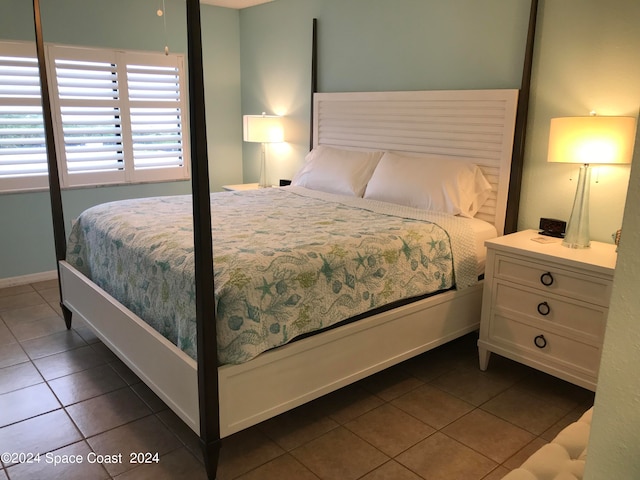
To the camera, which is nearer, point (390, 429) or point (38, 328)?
point (390, 429)

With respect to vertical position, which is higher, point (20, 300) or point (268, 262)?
point (268, 262)

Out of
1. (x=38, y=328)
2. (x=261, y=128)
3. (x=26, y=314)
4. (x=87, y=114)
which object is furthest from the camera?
(x=261, y=128)

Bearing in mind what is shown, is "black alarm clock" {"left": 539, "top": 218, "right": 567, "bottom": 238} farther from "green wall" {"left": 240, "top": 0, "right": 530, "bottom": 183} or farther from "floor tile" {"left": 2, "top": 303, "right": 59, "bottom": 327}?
"floor tile" {"left": 2, "top": 303, "right": 59, "bottom": 327}

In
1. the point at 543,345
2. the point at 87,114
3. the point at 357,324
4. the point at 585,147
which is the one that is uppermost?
the point at 87,114

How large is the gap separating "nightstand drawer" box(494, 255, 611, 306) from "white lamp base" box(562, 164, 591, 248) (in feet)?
0.78

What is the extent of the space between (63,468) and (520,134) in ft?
9.18

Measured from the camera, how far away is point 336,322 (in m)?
2.27

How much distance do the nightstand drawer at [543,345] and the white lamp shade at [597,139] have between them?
Result: 86 centimetres

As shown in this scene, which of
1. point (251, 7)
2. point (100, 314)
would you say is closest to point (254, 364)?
point (100, 314)

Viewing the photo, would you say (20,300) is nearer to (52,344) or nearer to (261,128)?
(52,344)

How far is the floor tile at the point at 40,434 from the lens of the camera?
7.07 ft

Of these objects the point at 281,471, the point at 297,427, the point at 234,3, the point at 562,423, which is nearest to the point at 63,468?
the point at 281,471

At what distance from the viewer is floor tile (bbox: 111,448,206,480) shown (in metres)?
2.00

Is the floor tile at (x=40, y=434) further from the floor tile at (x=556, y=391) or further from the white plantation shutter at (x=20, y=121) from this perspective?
the white plantation shutter at (x=20, y=121)
